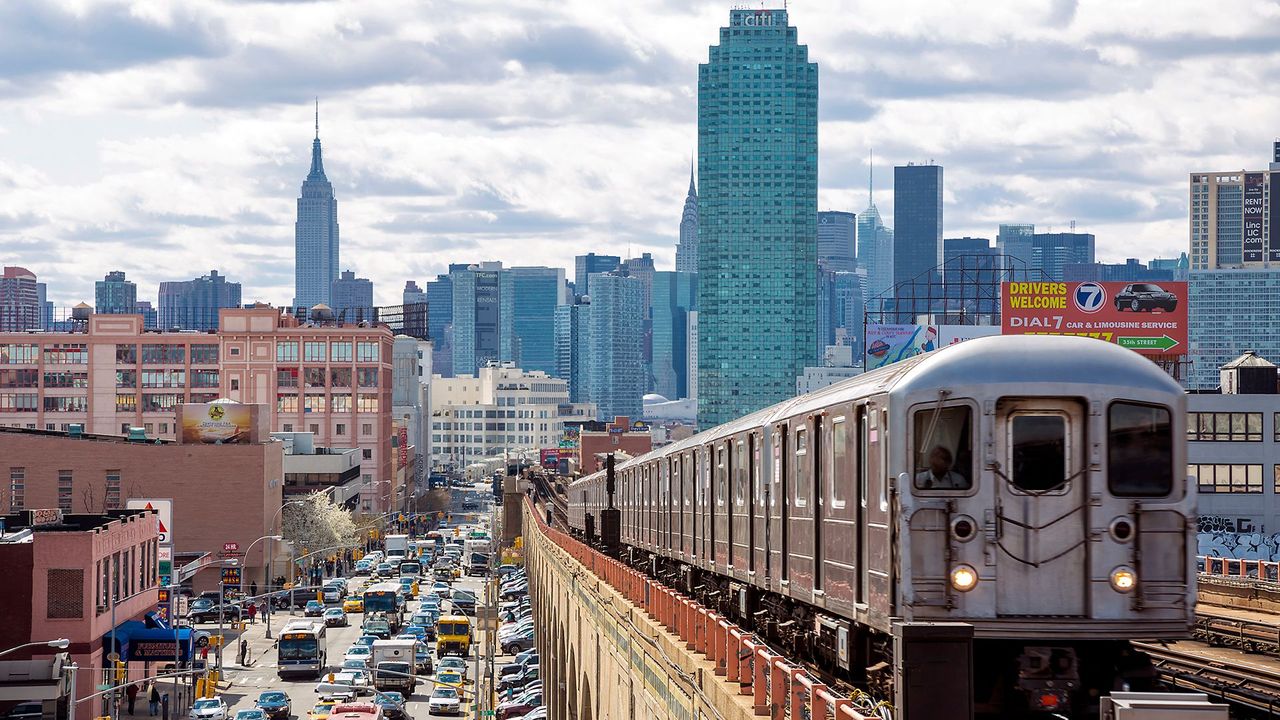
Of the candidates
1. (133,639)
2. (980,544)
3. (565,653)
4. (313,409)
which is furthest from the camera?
(313,409)

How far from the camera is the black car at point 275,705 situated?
5259cm

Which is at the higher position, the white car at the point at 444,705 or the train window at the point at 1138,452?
the train window at the point at 1138,452

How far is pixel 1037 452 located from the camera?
14195mm

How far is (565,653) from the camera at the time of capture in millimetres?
51344

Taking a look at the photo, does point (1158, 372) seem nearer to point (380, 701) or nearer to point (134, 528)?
point (380, 701)

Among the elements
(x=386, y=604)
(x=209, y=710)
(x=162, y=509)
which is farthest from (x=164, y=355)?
(x=209, y=710)

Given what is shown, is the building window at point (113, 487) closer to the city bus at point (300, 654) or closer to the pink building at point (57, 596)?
the city bus at point (300, 654)

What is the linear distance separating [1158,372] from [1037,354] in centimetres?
110

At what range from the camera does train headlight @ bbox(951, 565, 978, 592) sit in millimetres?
13984

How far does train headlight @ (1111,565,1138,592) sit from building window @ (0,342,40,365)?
149 metres

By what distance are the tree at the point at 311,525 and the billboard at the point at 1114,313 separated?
49083mm

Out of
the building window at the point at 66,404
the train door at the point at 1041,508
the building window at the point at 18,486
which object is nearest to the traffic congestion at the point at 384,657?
the building window at the point at 18,486

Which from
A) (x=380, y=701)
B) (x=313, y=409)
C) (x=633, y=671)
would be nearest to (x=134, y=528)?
(x=380, y=701)

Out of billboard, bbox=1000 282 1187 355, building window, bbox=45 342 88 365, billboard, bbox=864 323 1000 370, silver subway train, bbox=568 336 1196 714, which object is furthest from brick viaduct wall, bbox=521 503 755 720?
building window, bbox=45 342 88 365
